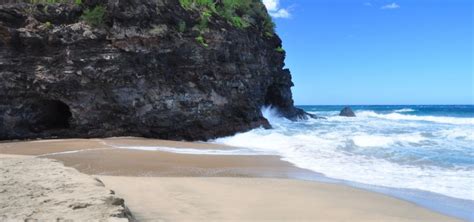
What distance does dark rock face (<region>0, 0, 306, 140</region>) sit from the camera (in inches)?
639

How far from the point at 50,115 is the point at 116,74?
11.9 ft

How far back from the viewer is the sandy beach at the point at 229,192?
535 cm

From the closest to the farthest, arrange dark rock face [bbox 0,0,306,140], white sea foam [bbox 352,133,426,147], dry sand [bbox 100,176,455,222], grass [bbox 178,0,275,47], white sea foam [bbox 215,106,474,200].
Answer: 1. dry sand [bbox 100,176,455,222]
2. white sea foam [bbox 215,106,474,200]
3. white sea foam [bbox 352,133,426,147]
4. dark rock face [bbox 0,0,306,140]
5. grass [bbox 178,0,275,47]

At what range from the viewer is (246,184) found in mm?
7547

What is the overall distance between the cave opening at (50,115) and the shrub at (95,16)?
12.2ft

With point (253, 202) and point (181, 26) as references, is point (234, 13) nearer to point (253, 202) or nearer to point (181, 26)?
point (181, 26)

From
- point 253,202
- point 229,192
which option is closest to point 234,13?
point 229,192

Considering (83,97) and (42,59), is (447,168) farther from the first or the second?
(42,59)

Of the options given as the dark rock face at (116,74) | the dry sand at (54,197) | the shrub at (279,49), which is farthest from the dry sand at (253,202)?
the shrub at (279,49)

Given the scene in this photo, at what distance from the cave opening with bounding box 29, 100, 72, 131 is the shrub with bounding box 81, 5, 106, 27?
3722 millimetres

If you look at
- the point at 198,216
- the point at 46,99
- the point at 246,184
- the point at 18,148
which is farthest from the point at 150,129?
the point at 198,216

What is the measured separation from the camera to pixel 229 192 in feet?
21.9

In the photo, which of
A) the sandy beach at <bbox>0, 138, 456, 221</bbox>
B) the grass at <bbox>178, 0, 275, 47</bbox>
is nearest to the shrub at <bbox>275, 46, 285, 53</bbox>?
the grass at <bbox>178, 0, 275, 47</bbox>

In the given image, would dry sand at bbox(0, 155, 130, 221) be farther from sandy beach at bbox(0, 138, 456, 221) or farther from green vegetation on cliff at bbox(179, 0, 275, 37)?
green vegetation on cliff at bbox(179, 0, 275, 37)
